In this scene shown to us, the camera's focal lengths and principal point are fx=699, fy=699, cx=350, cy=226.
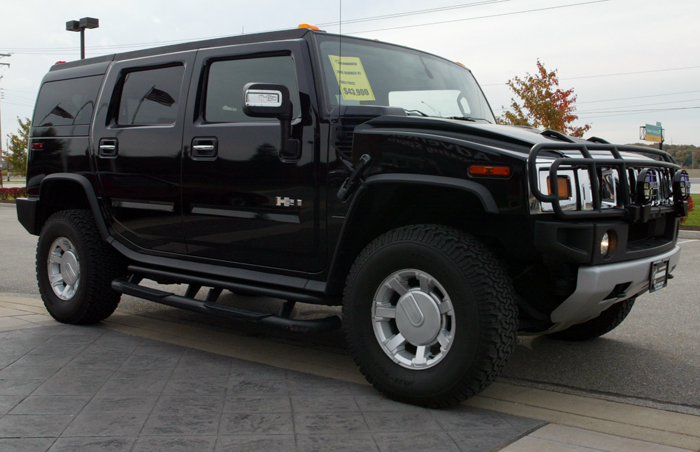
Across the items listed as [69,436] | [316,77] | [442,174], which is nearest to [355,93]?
[316,77]

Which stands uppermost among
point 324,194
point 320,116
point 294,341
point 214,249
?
point 320,116

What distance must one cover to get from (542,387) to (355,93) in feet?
6.77

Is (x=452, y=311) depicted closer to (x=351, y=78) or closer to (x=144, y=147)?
(x=351, y=78)

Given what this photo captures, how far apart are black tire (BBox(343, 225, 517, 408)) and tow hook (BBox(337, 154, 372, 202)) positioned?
301 millimetres

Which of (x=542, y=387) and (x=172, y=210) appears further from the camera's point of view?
(x=172, y=210)

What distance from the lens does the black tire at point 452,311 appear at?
11.1 feet

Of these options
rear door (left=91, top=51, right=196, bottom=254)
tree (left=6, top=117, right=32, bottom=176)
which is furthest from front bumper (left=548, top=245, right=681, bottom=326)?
tree (left=6, top=117, right=32, bottom=176)

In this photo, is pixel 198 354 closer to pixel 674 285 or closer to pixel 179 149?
pixel 179 149

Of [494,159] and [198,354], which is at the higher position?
[494,159]

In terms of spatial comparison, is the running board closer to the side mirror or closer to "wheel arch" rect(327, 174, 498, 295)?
"wheel arch" rect(327, 174, 498, 295)

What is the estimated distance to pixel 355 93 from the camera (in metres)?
4.16

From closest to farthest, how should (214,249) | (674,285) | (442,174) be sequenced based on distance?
(442,174), (214,249), (674,285)

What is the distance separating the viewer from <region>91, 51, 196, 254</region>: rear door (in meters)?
4.82

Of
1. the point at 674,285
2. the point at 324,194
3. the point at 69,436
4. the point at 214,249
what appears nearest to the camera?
the point at 69,436
